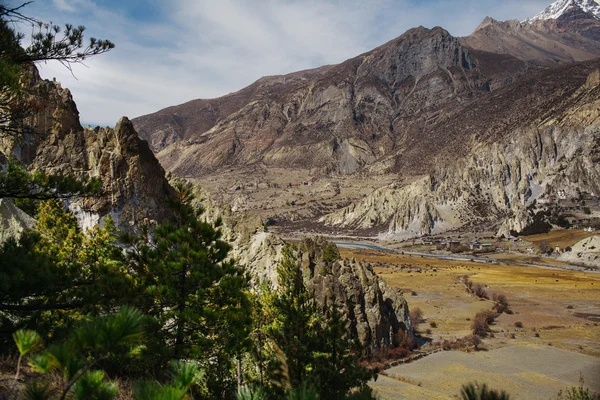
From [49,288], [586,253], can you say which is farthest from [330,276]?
[586,253]

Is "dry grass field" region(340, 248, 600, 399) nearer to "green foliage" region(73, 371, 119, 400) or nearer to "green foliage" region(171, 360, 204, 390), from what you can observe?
"green foliage" region(171, 360, 204, 390)

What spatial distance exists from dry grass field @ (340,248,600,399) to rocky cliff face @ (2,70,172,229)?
14.8 m

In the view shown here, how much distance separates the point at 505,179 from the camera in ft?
484

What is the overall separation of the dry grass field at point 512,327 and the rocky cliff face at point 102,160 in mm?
14785

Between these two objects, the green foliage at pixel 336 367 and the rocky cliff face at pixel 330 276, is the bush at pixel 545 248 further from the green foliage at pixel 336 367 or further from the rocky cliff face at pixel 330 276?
the green foliage at pixel 336 367

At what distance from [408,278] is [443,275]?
7.60 meters

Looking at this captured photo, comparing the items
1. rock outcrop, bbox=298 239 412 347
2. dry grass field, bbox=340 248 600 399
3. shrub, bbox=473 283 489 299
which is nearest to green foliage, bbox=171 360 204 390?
dry grass field, bbox=340 248 600 399

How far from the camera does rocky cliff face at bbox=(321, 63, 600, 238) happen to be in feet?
428

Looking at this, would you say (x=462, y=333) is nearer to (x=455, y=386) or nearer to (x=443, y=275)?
(x=455, y=386)

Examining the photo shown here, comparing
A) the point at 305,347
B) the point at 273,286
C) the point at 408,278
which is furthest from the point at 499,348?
the point at 408,278

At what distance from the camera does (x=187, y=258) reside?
29.5ft

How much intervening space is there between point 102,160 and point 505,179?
6009 inches

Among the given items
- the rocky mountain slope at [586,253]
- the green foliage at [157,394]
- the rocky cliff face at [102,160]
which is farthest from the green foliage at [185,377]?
the rocky mountain slope at [586,253]

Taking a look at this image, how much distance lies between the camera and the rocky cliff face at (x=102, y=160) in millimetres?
19672
